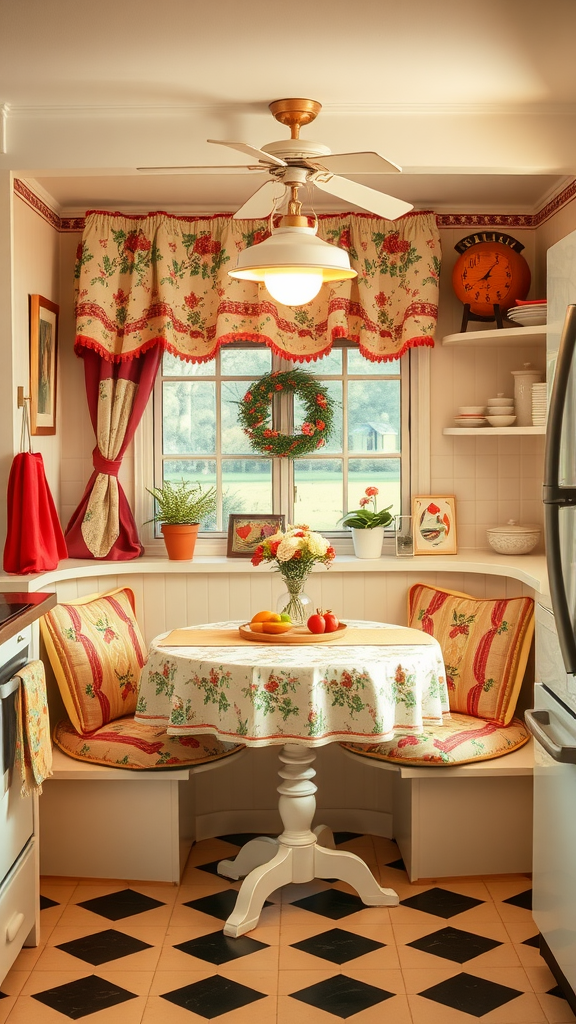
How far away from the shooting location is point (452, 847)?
139 inches

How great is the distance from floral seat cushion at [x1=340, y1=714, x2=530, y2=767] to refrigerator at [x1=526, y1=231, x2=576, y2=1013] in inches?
23.5

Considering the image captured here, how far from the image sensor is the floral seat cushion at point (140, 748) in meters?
3.48

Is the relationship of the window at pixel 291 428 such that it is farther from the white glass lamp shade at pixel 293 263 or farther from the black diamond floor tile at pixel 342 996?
the black diamond floor tile at pixel 342 996

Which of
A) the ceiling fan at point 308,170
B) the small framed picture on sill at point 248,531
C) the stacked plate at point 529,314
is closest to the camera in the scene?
the ceiling fan at point 308,170

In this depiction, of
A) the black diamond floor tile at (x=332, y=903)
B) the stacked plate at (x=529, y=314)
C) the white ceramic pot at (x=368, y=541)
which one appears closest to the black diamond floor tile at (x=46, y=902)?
the black diamond floor tile at (x=332, y=903)

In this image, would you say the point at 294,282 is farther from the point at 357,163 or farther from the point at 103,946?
the point at 103,946

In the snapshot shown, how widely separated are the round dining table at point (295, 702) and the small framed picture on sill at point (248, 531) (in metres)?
0.91

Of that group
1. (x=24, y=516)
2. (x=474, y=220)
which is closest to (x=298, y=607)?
(x=24, y=516)

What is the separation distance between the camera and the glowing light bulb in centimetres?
271

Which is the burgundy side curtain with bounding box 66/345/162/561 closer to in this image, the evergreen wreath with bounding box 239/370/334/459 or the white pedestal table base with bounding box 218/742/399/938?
the evergreen wreath with bounding box 239/370/334/459

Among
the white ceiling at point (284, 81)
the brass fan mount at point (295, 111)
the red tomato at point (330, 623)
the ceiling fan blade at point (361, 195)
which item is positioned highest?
the white ceiling at point (284, 81)

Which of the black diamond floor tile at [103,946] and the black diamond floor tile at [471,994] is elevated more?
the black diamond floor tile at [471,994]

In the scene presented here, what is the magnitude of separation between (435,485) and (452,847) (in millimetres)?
1631

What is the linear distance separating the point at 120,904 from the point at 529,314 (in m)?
2.70
